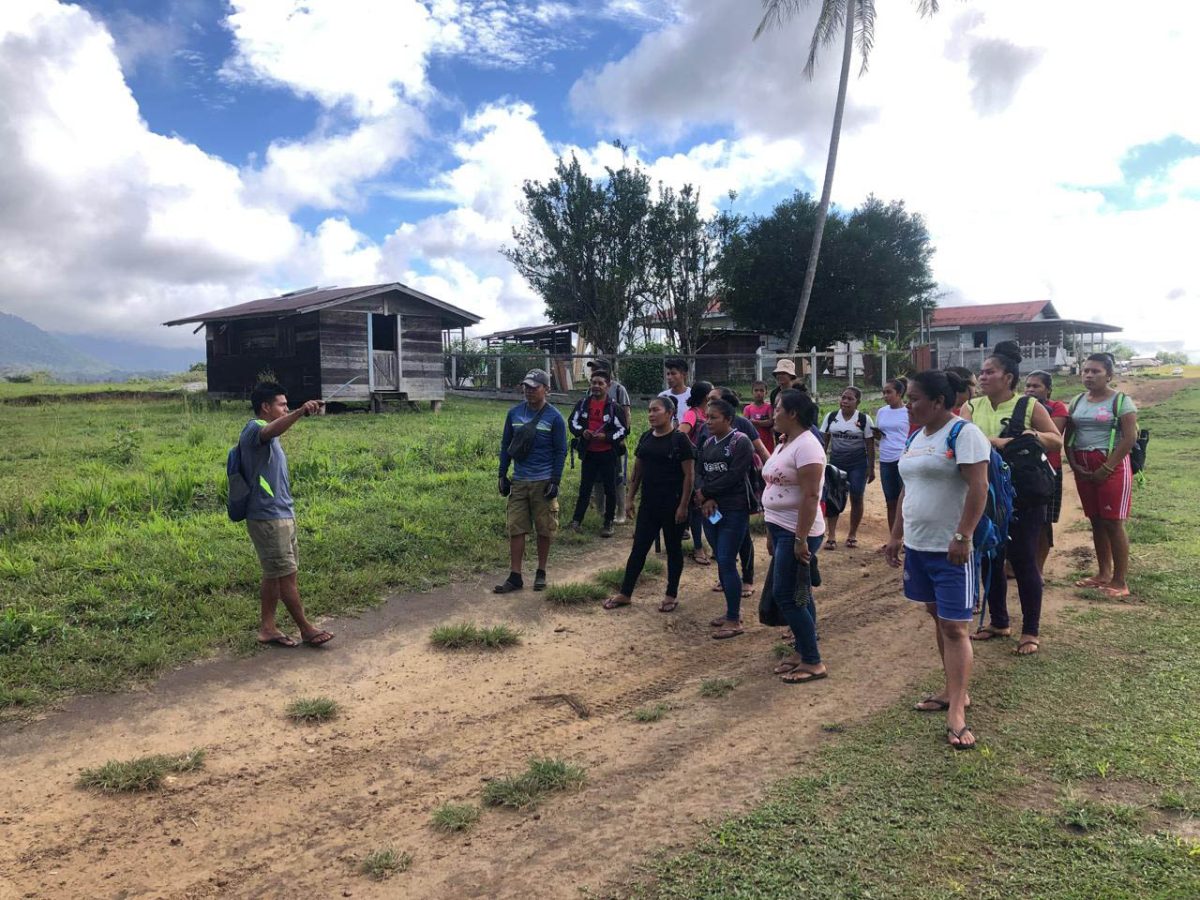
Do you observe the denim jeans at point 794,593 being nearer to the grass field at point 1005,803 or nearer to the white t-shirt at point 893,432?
A: the grass field at point 1005,803

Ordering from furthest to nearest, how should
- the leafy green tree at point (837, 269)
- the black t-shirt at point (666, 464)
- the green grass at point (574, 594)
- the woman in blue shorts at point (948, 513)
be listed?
the leafy green tree at point (837, 269) < the green grass at point (574, 594) < the black t-shirt at point (666, 464) < the woman in blue shorts at point (948, 513)

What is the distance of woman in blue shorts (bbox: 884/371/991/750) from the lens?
3676 mm

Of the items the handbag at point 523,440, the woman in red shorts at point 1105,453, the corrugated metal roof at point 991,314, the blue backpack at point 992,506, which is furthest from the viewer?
the corrugated metal roof at point 991,314

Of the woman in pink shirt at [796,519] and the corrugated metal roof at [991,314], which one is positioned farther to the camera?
the corrugated metal roof at [991,314]

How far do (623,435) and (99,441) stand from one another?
996 centimetres

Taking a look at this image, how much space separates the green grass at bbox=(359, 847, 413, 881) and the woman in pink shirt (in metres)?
2.42

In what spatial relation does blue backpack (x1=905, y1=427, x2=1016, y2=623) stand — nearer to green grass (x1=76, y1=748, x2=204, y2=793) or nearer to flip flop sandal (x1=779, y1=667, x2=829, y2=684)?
flip flop sandal (x1=779, y1=667, x2=829, y2=684)

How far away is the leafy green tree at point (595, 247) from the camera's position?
92.9 ft

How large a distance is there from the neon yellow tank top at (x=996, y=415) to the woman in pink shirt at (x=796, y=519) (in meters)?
1.28

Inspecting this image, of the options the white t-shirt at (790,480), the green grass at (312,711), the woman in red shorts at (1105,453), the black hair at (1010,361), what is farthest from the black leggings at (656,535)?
the woman in red shorts at (1105,453)

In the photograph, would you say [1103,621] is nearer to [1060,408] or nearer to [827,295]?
[1060,408]

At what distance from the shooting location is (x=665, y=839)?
301 centimetres

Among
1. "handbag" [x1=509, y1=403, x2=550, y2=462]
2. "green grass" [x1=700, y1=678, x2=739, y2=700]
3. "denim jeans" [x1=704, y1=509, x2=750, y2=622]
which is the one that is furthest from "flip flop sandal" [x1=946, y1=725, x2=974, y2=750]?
"handbag" [x1=509, y1=403, x2=550, y2=462]

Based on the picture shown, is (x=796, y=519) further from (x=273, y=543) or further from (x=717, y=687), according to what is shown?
(x=273, y=543)
